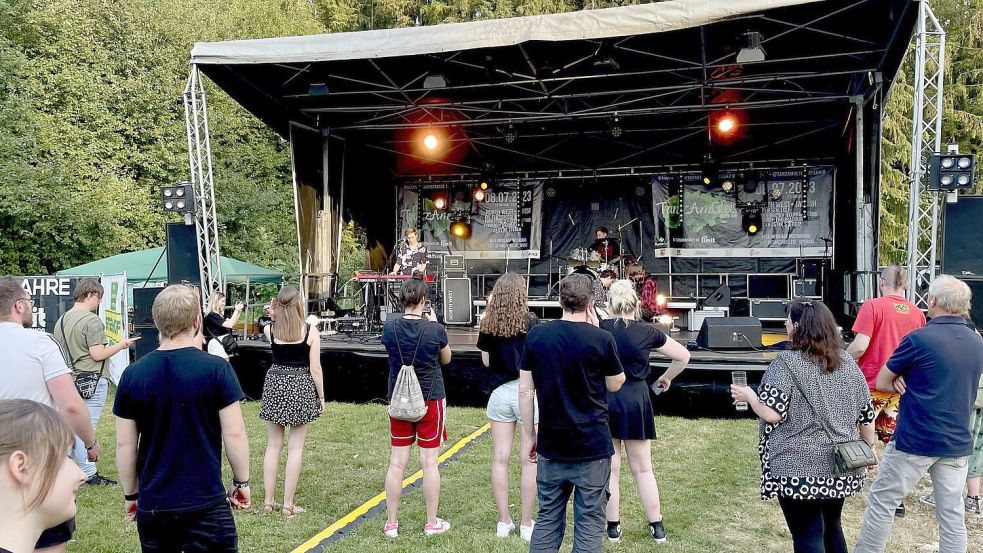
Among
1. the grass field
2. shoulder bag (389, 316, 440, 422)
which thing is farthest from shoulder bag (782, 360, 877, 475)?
shoulder bag (389, 316, 440, 422)

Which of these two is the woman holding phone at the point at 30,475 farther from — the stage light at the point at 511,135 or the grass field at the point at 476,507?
the stage light at the point at 511,135

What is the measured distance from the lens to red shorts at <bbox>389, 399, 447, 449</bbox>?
400 cm

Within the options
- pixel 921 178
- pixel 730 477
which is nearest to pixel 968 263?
pixel 921 178

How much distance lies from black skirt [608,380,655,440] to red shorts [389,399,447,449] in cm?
101

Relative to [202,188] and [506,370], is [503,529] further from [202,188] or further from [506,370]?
[202,188]

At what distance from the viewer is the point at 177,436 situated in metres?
2.50

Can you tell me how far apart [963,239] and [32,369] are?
7635 millimetres

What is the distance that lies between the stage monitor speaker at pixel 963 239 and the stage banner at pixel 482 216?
739cm

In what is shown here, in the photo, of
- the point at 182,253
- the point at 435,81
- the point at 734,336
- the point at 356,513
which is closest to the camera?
the point at 356,513

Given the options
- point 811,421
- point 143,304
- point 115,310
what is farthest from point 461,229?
point 811,421

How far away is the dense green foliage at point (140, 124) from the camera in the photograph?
55.1 feet

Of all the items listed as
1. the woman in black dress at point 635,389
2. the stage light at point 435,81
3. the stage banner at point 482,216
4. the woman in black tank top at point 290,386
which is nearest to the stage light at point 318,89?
the stage light at point 435,81

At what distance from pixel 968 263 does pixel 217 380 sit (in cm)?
705

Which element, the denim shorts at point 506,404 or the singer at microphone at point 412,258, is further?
the singer at microphone at point 412,258
